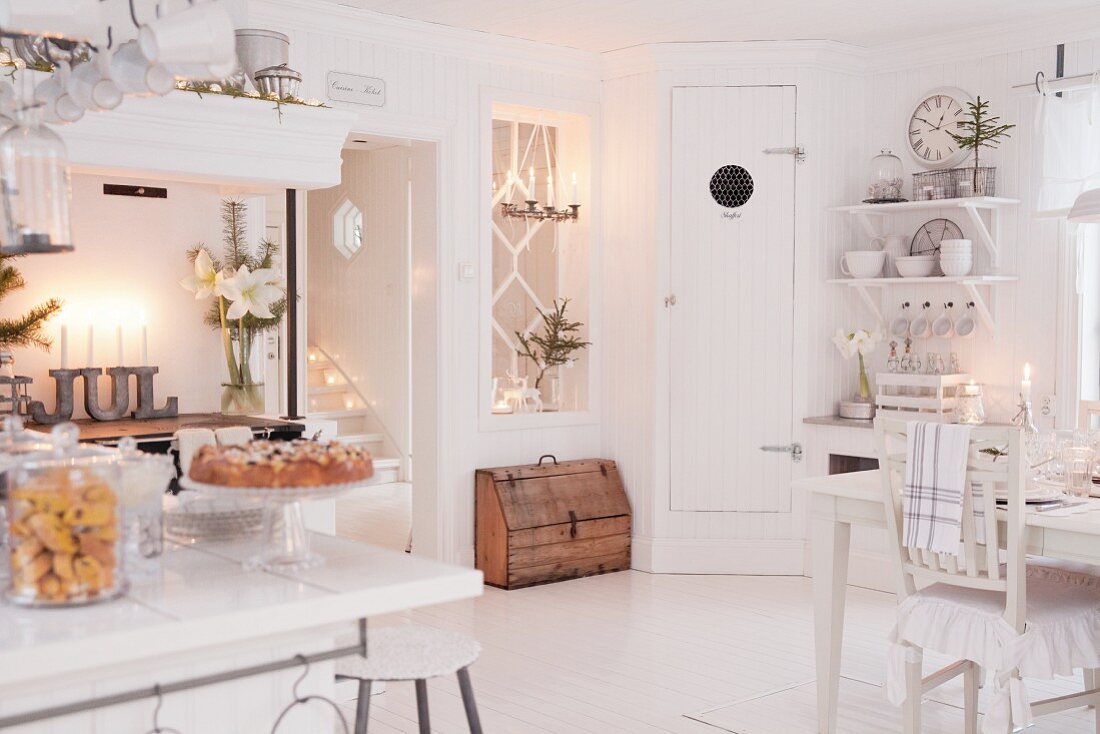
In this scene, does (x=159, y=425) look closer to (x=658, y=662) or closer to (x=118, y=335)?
(x=118, y=335)

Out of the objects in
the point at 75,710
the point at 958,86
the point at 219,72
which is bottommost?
the point at 75,710

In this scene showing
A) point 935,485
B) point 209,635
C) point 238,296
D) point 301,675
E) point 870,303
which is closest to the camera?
point 209,635

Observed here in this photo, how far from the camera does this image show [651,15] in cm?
531

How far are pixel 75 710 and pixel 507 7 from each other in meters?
3.94

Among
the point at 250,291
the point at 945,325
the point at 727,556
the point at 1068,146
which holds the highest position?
the point at 1068,146

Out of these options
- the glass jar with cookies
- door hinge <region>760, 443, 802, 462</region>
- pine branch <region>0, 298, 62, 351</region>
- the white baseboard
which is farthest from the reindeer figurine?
the glass jar with cookies

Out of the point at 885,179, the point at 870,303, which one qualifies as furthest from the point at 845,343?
the point at 885,179

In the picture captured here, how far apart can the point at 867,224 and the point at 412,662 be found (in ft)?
13.9

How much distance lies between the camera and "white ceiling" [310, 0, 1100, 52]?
5.09 metres

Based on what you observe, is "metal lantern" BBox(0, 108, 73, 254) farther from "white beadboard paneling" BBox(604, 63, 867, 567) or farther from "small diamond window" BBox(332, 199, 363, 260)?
"small diamond window" BBox(332, 199, 363, 260)

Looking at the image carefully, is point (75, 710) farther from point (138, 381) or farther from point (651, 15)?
point (651, 15)

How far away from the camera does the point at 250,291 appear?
4.53 metres

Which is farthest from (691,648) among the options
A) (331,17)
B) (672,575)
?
(331,17)

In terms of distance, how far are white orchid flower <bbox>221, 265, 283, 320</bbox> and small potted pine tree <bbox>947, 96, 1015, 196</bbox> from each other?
125 inches
